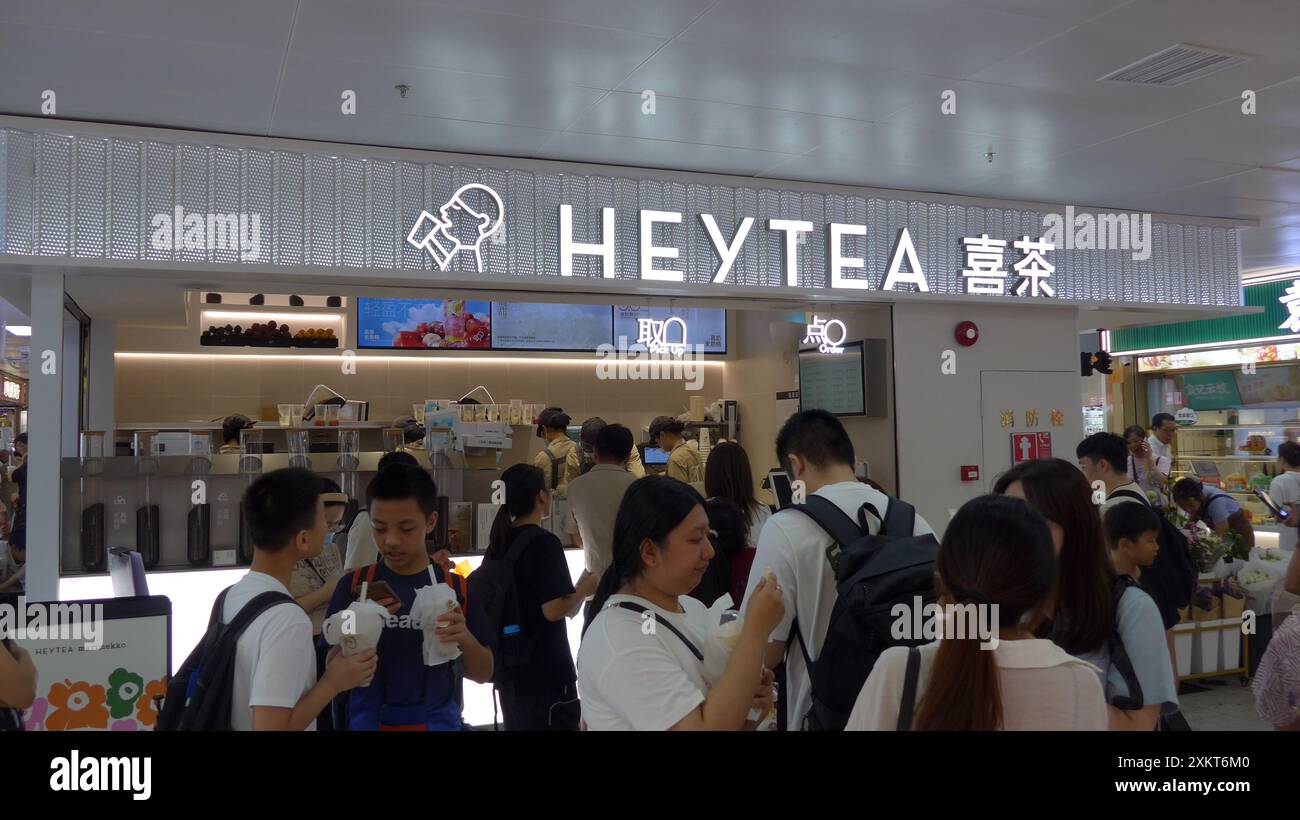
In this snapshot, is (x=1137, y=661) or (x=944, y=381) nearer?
(x=1137, y=661)

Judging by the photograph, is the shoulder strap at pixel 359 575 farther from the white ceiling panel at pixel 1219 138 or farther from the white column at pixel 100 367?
the white column at pixel 100 367

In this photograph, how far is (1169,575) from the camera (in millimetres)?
3543

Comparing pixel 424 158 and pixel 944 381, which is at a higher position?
pixel 424 158

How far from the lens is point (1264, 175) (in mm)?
6059

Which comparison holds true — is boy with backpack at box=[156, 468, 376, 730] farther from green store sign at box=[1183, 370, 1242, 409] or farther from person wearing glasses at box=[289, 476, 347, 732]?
green store sign at box=[1183, 370, 1242, 409]

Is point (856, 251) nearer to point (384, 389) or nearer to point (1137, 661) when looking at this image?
point (1137, 661)

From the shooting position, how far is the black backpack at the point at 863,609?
2195mm

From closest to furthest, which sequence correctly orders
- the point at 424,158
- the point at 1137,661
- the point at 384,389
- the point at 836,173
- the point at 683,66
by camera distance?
the point at 1137,661 → the point at 683,66 → the point at 424,158 → the point at 836,173 → the point at 384,389

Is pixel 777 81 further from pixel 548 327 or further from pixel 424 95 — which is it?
pixel 548 327

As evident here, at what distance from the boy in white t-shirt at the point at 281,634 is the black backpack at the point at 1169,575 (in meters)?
2.75

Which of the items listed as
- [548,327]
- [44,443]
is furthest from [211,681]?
[548,327]
